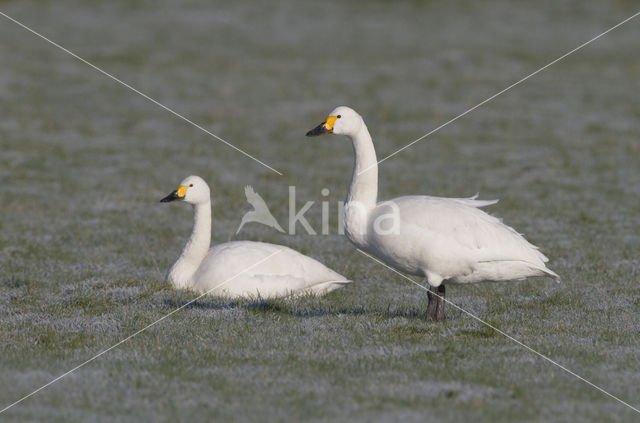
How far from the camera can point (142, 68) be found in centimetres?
3581

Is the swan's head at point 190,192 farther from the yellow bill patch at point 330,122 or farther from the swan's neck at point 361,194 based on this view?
the swan's neck at point 361,194

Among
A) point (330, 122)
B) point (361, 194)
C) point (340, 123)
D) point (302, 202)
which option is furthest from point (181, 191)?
point (302, 202)

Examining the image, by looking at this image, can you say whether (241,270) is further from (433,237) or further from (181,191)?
(433,237)

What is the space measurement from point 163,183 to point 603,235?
976 cm

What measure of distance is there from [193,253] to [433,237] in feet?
12.4

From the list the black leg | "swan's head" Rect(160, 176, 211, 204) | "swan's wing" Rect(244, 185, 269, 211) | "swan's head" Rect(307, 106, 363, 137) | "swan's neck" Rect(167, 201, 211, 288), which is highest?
"swan's head" Rect(307, 106, 363, 137)

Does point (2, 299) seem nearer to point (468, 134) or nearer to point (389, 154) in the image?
point (389, 154)

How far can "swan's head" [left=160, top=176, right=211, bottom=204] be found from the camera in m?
12.0

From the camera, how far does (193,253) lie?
38.5 ft

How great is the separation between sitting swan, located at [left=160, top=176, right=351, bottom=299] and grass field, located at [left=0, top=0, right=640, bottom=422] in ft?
0.96

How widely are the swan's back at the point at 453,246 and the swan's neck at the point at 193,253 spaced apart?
3091 mm

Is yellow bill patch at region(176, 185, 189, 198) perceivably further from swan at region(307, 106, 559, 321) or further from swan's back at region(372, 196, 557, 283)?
→ swan's back at region(372, 196, 557, 283)

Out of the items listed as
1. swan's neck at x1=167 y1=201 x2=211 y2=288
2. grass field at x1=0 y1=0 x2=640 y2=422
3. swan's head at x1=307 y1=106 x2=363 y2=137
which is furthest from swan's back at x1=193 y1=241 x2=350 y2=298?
swan's head at x1=307 y1=106 x2=363 y2=137

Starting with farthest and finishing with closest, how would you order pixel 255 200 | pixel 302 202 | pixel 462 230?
pixel 302 202
pixel 255 200
pixel 462 230
